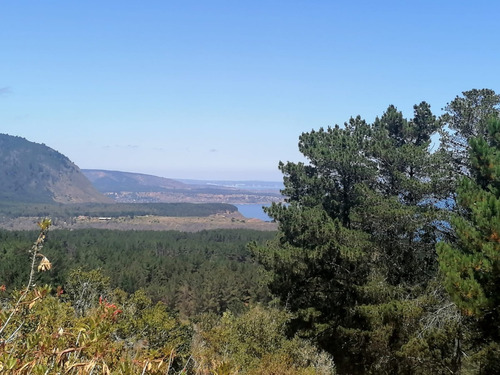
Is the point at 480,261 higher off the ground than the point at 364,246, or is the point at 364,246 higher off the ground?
the point at 480,261

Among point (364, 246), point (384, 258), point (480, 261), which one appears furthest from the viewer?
point (384, 258)

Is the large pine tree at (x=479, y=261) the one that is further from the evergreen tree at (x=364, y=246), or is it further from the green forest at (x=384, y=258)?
the evergreen tree at (x=364, y=246)

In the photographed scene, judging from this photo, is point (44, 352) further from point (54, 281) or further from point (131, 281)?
point (131, 281)

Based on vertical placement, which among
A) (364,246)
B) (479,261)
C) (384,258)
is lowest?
(384,258)

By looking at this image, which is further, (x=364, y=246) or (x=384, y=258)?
(x=384, y=258)

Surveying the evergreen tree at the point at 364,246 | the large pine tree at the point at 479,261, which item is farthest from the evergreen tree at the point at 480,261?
the evergreen tree at the point at 364,246

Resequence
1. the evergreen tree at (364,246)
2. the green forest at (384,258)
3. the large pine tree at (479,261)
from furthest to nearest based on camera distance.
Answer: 1. the evergreen tree at (364,246)
2. the green forest at (384,258)
3. the large pine tree at (479,261)

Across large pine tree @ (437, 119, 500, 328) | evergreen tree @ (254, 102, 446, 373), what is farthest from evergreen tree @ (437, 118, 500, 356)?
evergreen tree @ (254, 102, 446, 373)

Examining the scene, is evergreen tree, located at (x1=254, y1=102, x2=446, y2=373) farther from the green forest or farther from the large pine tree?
the large pine tree

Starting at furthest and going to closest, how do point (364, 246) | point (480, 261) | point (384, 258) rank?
point (384, 258) → point (364, 246) → point (480, 261)

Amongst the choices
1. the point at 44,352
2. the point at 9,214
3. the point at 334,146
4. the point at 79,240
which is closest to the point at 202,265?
the point at 79,240

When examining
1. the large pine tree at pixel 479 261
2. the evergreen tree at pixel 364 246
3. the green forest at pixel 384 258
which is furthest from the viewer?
the evergreen tree at pixel 364 246

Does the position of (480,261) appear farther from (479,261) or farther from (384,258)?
(384,258)

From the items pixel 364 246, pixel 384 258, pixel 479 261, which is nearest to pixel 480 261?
pixel 479 261
